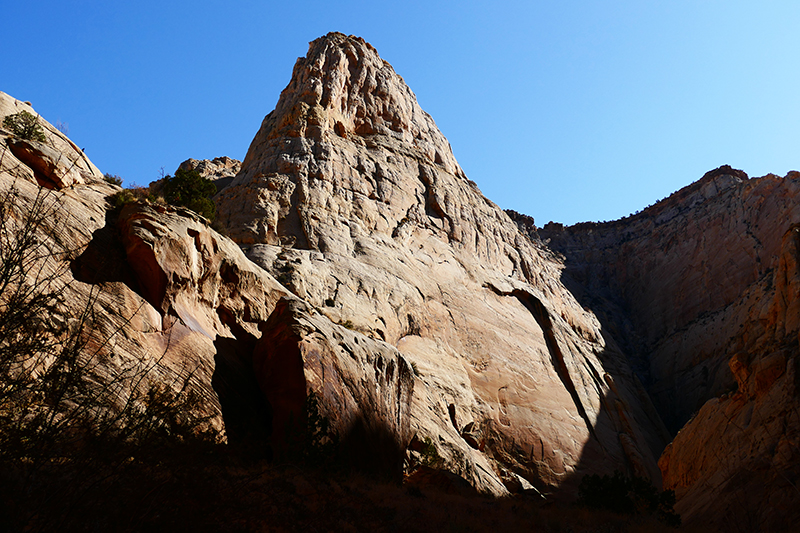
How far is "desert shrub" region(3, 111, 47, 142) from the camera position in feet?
60.3

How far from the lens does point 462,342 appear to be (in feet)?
108

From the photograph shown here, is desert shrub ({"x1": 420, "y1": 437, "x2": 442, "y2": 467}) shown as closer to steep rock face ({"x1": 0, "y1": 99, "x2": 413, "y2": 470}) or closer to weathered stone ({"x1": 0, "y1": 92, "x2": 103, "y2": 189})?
steep rock face ({"x1": 0, "y1": 99, "x2": 413, "y2": 470})

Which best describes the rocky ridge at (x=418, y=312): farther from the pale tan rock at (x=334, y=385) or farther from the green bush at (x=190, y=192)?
the green bush at (x=190, y=192)

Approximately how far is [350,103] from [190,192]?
22.5 meters

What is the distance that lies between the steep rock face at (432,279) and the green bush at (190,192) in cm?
358

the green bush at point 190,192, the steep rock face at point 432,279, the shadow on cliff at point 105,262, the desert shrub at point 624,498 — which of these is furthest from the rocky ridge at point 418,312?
the green bush at point 190,192

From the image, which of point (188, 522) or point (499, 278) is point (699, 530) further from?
point (499, 278)

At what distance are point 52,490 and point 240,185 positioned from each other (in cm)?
3151

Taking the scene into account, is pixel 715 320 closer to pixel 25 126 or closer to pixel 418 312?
pixel 418 312

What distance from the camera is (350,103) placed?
45531mm

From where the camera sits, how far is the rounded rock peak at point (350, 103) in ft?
134

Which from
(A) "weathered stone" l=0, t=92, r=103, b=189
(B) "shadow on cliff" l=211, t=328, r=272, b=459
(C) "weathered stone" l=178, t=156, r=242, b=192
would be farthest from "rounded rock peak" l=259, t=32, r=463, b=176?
(B) "shadow on cliff" l=211, t=328, r=272, b=459

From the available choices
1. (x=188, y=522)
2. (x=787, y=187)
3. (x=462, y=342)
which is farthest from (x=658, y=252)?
(x=188, y=522)

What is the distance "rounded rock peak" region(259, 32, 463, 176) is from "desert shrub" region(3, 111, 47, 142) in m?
21.0
